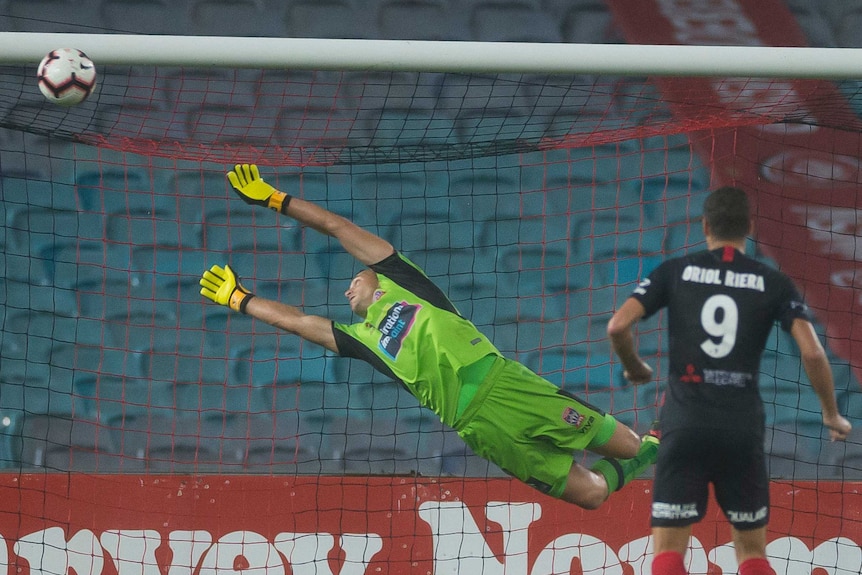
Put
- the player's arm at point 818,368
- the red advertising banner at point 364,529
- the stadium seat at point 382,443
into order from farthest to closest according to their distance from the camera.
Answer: the stadium seat at point 382,443 < the red advertising banner at point 364,529 < the player's arm at point 818,368

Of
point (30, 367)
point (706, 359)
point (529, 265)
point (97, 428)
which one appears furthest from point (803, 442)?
point (30, 367)

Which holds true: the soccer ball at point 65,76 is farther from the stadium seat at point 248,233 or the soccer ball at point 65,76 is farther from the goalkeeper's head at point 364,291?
the stadium seat at point 248,233

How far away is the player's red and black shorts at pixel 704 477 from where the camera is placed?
139 inches

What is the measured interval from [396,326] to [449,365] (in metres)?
0.27

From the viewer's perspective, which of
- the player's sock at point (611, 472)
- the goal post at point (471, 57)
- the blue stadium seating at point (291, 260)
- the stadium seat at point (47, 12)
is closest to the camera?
the goal post at point (471, 57)

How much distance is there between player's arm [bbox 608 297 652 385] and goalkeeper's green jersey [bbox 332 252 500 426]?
3.33 feet

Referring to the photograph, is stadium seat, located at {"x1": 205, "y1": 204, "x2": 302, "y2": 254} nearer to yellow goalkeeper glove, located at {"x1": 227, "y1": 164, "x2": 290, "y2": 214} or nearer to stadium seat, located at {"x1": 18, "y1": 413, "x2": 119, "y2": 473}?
stadium seat, located at {"x1": 18, "y1": 413, "x2": 119, "y2": 473}

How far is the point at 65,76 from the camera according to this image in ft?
13.6

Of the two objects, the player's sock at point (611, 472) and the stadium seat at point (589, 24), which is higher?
the stadium seat at point (589, 24)

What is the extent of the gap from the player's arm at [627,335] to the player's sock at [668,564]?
554 mm

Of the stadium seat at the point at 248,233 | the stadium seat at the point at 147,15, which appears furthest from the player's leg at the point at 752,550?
the stadium seat at the point at 147,15

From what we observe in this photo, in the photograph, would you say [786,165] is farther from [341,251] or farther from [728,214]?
[728,214]

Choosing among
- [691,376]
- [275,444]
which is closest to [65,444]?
[275,444]

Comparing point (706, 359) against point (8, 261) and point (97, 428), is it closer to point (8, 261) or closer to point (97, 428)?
point (97, 428)
